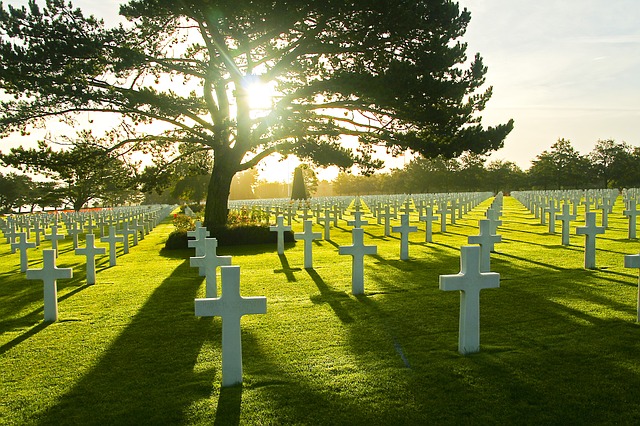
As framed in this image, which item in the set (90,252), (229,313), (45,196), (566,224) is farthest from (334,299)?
(45,196)

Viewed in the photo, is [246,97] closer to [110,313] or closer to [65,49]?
[65,49]

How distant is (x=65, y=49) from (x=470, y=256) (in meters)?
11.4

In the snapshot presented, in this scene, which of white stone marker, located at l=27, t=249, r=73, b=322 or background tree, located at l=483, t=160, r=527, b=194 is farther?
background tree, located at l=483, t=160, r=527, b=194

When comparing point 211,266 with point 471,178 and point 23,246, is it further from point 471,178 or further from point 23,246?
point 471,178

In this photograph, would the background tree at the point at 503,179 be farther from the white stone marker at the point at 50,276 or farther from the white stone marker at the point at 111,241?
the white stone marker at the point at 50,276

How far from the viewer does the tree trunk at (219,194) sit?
15.8 meters

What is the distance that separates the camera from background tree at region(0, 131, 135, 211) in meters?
12.9

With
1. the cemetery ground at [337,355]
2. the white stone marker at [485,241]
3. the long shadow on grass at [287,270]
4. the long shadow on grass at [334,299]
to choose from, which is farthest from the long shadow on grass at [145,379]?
the white stone marker at [485,241]

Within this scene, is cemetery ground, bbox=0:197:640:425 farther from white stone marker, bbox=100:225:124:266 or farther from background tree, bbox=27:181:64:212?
background tree, bbox=27:181:64:212

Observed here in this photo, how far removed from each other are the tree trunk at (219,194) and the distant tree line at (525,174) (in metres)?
53.4

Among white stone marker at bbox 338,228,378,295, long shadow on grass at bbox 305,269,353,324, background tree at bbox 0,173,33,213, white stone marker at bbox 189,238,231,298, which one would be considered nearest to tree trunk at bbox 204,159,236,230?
long shadow on grass at bbox 305,269,353,324

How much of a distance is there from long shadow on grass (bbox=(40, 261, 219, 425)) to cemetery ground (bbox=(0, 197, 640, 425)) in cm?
2

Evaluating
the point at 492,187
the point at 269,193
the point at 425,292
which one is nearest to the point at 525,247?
the point at 425,292

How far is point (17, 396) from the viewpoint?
353 cm
